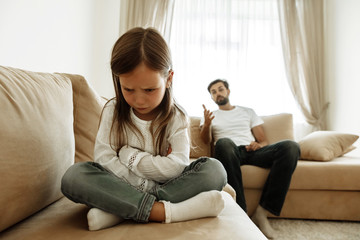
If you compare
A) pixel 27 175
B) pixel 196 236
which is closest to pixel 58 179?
pixel 27 175

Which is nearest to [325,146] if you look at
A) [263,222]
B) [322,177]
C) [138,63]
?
[322,177]

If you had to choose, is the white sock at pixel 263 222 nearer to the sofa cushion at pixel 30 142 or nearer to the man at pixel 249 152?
the man at pixel 249 152

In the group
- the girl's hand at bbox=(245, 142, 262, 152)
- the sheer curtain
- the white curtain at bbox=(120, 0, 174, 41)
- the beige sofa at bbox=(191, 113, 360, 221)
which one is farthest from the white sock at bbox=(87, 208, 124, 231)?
the white curtain at bbox=(120, 0, 174, 41)

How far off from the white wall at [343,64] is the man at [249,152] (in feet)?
4.47

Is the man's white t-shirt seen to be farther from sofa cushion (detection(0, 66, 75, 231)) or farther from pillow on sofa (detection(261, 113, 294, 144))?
sofa cushion (detection(0, 66, 75, 231))

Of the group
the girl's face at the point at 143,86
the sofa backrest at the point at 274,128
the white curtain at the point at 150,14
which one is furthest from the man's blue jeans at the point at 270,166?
the white curtain at the point at 150,14

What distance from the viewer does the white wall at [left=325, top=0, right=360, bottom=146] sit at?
321 cm

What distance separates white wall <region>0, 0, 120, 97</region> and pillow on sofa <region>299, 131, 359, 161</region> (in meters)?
1.76

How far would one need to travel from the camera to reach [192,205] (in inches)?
34.5

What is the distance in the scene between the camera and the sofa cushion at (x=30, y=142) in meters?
0.75

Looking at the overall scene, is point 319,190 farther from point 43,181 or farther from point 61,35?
point 61,35

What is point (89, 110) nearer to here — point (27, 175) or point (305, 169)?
point (27, 175)

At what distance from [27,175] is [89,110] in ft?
2.24

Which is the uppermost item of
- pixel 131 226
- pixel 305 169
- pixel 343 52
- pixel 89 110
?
pixel 343 52
